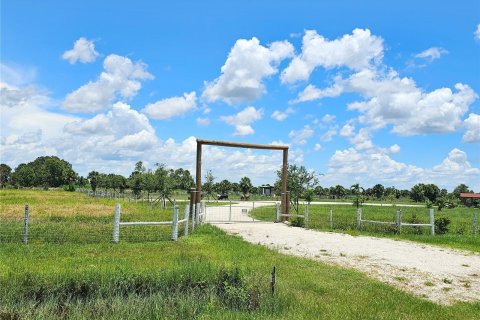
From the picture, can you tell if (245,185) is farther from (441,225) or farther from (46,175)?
(441,225)

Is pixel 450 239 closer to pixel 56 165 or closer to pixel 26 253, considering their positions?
pixel 26 253

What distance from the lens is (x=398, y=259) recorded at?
45.0 feet

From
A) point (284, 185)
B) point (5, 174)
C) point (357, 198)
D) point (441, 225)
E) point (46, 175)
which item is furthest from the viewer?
point (5, 174)

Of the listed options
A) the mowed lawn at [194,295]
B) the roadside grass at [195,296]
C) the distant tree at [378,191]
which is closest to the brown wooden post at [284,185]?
the mowed lawn at [194,295]

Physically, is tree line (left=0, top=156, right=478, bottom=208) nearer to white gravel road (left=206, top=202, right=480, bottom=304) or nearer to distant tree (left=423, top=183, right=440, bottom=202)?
distant tree (left=423, top=183, right=440, bottom=202)

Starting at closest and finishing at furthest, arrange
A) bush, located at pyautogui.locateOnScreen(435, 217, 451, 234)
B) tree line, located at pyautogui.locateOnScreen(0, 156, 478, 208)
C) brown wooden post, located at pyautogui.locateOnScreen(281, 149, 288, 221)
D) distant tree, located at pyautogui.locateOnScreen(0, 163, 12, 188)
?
bush, located at pyautogui.locateOnScreen(435, 217, 451, 234), brown wooden post, located at pyautogui.locateOnScreen(281, 149, 288, 221), tree line, located at pyautogui.locateOnScreen(0, 156, 478, 208), distant tree, located at pyautogui.locateOnScreen(0, 163, 12, 188)

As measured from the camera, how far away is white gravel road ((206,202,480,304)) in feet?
32.7

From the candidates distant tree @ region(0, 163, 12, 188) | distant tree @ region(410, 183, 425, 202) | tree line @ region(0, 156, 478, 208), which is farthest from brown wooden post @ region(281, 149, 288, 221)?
distant tree @ region(0, 163, 12, 188)

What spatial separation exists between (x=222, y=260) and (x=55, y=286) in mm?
5120

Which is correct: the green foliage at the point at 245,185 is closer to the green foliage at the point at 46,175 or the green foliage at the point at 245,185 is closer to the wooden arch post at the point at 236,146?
the green foliage at the point at 46,175

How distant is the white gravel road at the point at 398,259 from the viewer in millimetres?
9981

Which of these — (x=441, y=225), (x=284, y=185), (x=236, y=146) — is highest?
(x=236, y=146)

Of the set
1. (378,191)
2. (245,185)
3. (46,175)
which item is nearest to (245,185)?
(245,185)

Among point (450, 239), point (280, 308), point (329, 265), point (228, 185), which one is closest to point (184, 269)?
point (280, 308)
